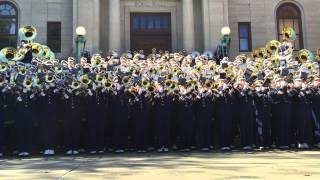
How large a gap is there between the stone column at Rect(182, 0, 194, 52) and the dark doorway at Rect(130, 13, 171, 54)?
1.33 metres

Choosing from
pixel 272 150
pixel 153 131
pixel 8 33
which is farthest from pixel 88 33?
pixel 272 150

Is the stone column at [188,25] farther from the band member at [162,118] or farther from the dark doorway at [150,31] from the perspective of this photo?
the band member at [162,118]

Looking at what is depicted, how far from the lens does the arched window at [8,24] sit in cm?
2469

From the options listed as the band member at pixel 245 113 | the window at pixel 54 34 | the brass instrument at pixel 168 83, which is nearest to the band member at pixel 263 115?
the band member at pixel 245 113

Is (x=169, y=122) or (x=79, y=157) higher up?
(x=169, y=122)

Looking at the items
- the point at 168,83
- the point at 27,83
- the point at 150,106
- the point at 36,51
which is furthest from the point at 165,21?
the point at 27,83

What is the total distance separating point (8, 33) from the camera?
81.0 ft

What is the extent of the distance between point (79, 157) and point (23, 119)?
1852mm

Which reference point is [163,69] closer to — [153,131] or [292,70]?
[153,131]

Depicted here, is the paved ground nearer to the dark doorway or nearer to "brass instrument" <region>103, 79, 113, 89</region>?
"brass instrument" <region>103, 79, 113, 89</region>

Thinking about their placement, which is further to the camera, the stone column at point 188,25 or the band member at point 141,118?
the stone column at point 188,25

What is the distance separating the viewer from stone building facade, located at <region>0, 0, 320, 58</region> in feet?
78.1

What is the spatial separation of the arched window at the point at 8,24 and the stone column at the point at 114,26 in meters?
5.14

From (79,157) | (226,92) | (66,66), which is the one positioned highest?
(66,66)
